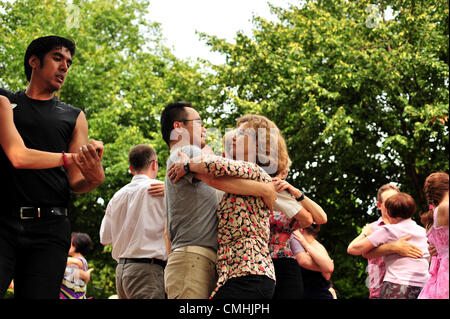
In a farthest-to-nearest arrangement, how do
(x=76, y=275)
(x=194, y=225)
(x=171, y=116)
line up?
(x=76, y=275) → (x=171, y=116) → (x=194, y=225)

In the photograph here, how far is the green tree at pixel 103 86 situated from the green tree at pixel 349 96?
8.77ft

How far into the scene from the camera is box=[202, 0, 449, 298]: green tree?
45.4 ft

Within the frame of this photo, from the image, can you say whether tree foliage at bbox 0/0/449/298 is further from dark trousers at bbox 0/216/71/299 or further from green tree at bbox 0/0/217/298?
dark trousers at bbox 0/216/71/299

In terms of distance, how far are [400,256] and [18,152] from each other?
353 centimetres

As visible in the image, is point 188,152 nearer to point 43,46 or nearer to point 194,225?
point 194,225

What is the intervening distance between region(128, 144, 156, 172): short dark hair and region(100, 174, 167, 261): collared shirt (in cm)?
16

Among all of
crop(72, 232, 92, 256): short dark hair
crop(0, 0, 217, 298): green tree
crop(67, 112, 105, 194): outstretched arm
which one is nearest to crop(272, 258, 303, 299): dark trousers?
crop(67, 112, 105, 194): outstretched arm

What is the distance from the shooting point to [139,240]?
4641 millimetres

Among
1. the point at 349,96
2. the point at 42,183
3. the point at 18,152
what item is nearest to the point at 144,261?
the point at 42,183
